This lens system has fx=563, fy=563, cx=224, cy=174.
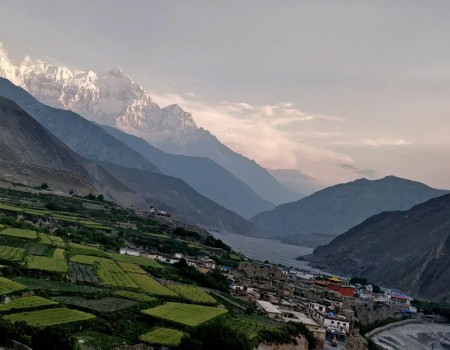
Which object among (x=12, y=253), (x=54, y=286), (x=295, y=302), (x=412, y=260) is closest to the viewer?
(x=54, y=286)

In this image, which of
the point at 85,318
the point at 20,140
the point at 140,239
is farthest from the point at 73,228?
the point at 20,140

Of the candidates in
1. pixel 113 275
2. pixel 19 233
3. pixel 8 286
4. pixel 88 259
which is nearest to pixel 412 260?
pixel 88 259

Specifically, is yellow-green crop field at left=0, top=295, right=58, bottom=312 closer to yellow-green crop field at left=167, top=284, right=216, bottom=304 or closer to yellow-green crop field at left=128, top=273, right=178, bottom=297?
yellow-green crop field at left=128, top=273, right=178, bottom=297

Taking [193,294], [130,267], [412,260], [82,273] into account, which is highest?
[412,260]

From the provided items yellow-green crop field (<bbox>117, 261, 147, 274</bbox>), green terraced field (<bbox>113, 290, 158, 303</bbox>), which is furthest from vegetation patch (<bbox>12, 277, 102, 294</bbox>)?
yellow-green crop field (<bbox>117, 261, 147, 274</bbox>)

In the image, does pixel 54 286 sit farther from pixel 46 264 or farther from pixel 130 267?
pixel 130 267

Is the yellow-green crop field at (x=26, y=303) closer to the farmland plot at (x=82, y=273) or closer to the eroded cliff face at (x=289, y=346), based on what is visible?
the farmland plot at (x=82, y=273)

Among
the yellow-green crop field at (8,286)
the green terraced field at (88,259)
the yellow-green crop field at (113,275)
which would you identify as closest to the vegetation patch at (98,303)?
the yellow-green crop field at (8,286)
